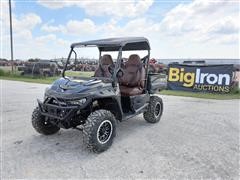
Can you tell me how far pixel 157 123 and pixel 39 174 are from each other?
3011 mm

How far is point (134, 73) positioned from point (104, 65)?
69 centimetres

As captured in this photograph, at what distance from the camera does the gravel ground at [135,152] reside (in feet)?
9.64

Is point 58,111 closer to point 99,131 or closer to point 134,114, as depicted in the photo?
point 99,131

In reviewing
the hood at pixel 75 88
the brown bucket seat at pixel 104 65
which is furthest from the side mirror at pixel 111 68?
the hood at pixel 75 88

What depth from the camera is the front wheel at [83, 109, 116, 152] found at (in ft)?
10.9

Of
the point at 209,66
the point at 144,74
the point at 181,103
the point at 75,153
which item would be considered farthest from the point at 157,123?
the point at 209,66

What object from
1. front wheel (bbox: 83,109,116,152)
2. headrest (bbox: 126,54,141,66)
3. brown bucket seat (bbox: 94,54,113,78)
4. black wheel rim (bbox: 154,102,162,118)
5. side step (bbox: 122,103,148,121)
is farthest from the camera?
black wheel rim (bbox: 154,102,162,118)

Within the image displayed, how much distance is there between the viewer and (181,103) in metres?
7.75

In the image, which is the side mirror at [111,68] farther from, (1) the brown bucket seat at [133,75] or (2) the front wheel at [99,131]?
(2) the front wheel at [99,131]

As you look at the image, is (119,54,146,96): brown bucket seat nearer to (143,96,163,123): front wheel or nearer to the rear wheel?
(143,96,163,123): front wheel

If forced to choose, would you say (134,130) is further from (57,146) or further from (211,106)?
(211,106)

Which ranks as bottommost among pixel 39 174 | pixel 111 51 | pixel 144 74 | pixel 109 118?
A: pixel 39 174

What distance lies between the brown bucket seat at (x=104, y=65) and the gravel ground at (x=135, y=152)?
3.96 ft

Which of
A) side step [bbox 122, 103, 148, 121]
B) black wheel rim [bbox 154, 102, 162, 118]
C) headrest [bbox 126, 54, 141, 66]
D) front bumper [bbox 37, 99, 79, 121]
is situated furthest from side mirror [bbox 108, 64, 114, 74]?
black wheel rim [bbox 154, 102, 162, 118]
